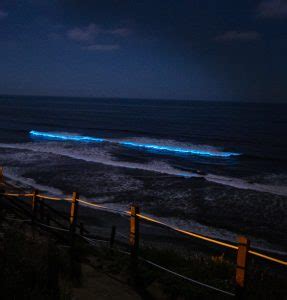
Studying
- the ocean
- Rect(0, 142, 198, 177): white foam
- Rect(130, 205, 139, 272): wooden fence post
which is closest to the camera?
Rect(130, 205, 139, 272): wooden fence post

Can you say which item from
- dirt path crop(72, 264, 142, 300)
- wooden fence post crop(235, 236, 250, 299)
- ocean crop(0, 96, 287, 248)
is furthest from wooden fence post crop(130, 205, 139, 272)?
ocean crop(0, 96, 287, 248)

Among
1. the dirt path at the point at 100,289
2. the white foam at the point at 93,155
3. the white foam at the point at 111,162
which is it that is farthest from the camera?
the white foam at the point at 93,155

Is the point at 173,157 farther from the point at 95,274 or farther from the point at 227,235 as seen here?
the point at 95,274

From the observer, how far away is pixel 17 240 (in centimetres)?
696

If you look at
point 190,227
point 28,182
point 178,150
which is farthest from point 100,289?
point 178,150

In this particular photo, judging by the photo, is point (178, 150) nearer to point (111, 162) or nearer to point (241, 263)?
point (111, 162)

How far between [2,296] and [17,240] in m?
2.52

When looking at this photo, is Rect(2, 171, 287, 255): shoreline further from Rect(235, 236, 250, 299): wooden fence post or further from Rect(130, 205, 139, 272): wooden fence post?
Rect(235, 236, 250, 299): wooden fence post

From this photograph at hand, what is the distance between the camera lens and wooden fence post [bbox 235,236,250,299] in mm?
4836

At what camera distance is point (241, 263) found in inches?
197

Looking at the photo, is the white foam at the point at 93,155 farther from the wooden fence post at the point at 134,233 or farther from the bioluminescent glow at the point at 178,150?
the wooden fence post at the point at 134,233

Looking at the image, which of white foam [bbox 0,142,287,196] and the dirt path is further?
white foam [bbox 0,142,287,196]

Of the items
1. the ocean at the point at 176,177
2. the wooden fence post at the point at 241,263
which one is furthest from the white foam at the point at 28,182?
the wooden fence post at the point at 241,263

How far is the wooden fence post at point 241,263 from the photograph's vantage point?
4836 millimetres
